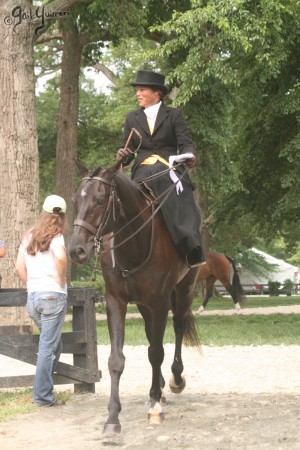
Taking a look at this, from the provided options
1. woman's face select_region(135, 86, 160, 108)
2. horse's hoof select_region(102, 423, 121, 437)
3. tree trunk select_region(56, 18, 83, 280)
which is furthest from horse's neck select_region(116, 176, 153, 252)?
tree trunk select_region(56, 18, 83, 280)

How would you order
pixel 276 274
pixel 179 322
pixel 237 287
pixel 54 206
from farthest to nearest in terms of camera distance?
1. pixel 276 274
2. pixel 237 287
3. pixel 179 322
4. pixel 54 206

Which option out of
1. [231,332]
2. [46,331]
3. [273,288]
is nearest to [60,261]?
[46,331]

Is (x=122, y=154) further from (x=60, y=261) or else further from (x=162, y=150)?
(x=60, y=261)

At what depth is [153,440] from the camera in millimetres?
7367

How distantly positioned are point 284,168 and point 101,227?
18.6 m

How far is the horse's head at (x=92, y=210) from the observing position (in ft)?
23.8

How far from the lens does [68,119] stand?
26328 millimetres

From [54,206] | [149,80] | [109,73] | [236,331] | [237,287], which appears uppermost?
[109,73]

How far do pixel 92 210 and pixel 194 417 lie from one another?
2181mm

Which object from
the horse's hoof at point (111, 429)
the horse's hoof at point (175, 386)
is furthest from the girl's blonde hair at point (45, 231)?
the horse's hoof at point (111, 429)

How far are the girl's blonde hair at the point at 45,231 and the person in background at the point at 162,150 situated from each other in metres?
0.96

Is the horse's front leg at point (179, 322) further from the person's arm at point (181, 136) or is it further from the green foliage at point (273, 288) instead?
the green foliage at point (273, 288)

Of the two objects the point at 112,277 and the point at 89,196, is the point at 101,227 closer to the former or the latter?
the point at 89,196

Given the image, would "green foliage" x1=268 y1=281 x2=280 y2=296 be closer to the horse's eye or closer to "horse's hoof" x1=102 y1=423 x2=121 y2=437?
"horse's hoof" x1=102 y1=423 x2=121 y2=437
